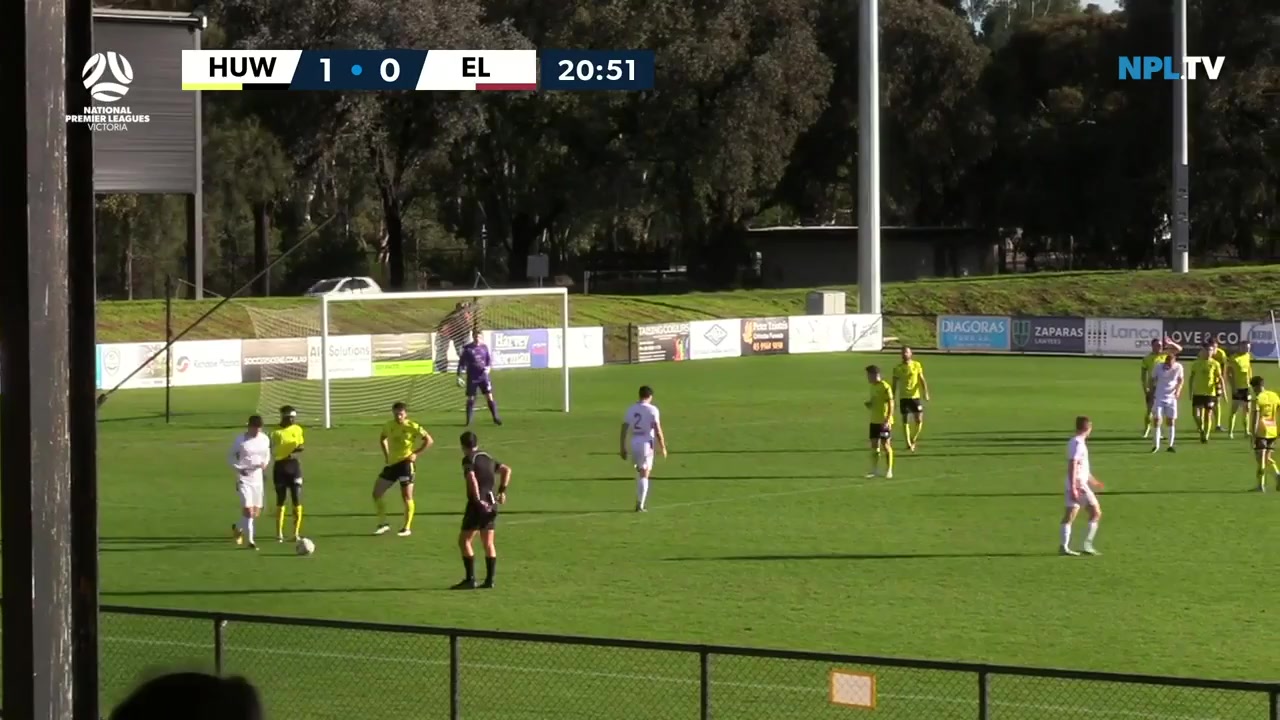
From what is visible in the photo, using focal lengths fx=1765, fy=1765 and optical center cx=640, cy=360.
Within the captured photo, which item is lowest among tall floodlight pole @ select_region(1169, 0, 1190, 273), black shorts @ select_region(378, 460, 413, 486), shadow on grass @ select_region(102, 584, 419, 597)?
shadow on grass @ select_region(102, 584, 419, 597)

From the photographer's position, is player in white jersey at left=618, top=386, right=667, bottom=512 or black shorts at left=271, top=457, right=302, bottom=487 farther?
player in white jersey at left=618, top=386, right=667, bottom=512

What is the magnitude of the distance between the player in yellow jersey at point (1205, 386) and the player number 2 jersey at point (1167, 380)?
1420 mm

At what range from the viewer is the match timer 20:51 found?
65.3 metres

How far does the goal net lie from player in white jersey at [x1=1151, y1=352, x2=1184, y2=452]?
1389cm

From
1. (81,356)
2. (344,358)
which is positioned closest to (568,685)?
(81,356)

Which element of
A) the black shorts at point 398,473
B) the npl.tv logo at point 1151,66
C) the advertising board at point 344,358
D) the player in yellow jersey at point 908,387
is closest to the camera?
the black shorts at point 398,473

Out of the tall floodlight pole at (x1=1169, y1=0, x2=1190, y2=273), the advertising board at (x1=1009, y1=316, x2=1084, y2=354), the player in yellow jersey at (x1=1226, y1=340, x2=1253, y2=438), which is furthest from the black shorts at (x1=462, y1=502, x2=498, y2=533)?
the tall floodlight pole at (x1=1169, y1=0, x2=1190, y2=273)

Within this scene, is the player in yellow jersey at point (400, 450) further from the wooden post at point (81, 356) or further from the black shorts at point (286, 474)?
the wooden post at point (81, 356)

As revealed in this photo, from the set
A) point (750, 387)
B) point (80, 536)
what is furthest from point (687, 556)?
point (750, 387)

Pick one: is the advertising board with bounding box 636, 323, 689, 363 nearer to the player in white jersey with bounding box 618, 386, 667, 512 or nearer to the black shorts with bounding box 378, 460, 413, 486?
the player in white jersey with bounding box 618, 386, 667, 512

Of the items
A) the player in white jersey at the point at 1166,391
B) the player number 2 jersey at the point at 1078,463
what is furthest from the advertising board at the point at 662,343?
the player number 2 jersey at the point at 1078,463

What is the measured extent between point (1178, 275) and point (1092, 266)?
17.2 m

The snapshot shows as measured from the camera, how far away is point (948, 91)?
8088 centimetres

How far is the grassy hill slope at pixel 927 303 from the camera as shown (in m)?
57.6
